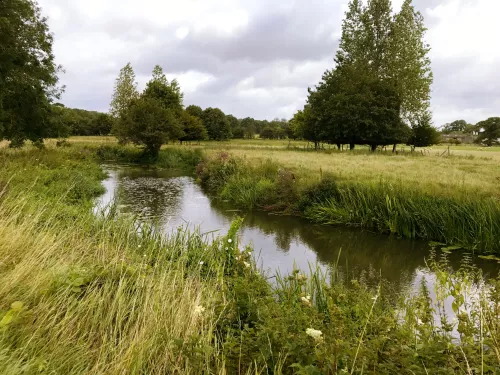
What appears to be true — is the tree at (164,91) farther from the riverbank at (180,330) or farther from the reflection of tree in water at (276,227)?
the riverbank at (180,330)

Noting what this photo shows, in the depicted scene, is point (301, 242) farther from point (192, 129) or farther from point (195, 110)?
point (195, 110)

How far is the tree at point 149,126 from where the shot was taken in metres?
32.7

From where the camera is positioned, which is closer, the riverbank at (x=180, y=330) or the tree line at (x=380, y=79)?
the riverbank at (x=180, y=330)

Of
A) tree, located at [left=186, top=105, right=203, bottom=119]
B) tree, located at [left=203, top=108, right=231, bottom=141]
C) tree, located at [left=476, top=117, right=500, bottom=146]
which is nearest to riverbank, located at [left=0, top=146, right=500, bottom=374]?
tree, located at [left=186, top=105, right=203, bottom=119]

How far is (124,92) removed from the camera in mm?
46906

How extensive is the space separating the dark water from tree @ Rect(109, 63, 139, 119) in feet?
115

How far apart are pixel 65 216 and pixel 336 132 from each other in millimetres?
29084

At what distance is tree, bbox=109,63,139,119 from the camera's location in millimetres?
46562

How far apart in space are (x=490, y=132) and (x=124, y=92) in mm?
80450

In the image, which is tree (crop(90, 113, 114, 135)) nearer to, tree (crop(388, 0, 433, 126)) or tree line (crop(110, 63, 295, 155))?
tree line (crop(110, 63, 295, 155))

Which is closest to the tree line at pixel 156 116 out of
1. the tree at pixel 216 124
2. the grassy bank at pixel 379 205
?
the tree at pixel 216 124

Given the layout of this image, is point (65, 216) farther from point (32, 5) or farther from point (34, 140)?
point (32, 5)

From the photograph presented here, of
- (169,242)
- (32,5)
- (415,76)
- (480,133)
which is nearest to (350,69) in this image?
(415,76)

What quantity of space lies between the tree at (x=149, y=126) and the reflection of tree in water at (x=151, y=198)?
12039 millimetres
